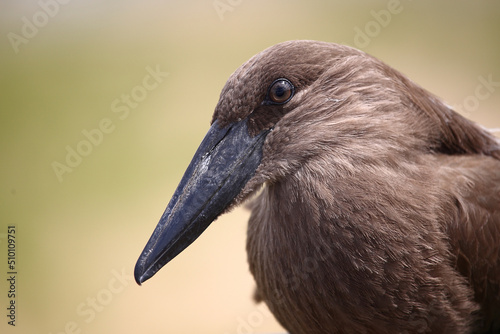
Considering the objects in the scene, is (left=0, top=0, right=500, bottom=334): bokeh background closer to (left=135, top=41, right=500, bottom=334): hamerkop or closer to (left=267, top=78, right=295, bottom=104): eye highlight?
(left=135, top=41, right=500, bottom=334): hamerkop

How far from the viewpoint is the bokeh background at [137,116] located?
16.7 feet

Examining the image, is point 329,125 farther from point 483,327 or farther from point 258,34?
point 258,34

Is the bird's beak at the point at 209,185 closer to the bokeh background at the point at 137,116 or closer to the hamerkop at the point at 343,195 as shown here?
the hamerkop at the point at 343,195

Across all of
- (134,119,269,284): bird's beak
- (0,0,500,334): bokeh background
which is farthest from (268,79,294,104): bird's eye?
(0,0,500,334): bokeh background

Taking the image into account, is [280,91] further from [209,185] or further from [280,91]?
[209,185]

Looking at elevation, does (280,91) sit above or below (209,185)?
above

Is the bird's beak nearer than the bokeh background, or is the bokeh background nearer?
the bird's beak

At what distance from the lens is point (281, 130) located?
6.81 feet

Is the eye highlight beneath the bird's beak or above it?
above

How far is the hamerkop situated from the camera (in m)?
2.03

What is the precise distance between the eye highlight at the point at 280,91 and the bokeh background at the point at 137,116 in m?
2.96

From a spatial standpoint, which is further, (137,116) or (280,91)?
(137,116)

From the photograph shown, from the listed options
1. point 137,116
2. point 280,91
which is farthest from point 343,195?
point 137,116

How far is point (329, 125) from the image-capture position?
81.6 inches
